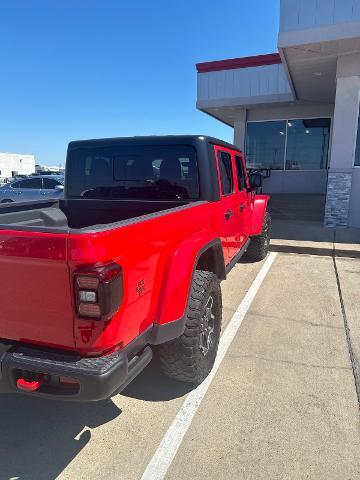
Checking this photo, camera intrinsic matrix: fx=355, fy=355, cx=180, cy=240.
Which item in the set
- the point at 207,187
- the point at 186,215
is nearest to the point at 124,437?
the point at 186,215

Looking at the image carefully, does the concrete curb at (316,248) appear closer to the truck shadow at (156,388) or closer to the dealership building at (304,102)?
the dealership building at (304,102)

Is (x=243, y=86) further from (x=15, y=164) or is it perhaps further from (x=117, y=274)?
A: (x=15, y=164)

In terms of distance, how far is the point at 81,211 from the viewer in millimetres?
3561

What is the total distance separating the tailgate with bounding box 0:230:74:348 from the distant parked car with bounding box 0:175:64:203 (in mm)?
11774

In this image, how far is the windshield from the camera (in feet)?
11.5

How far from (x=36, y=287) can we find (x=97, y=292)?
1.17 feet

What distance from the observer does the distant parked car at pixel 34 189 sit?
13164mm

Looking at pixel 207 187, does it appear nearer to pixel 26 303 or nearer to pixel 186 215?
pixel 186 215

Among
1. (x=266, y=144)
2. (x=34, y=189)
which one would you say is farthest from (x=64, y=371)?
(x=266, y=144)

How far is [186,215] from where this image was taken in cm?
269

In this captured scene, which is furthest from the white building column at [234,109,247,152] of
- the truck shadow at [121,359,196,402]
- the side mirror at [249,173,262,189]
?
the truck shadow at [121,359,196,402]

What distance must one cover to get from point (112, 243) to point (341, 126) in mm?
8394

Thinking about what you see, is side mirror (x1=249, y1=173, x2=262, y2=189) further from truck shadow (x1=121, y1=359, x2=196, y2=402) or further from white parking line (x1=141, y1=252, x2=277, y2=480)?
truck shadow (x1=121, y1=359, x2=196, y2=402)

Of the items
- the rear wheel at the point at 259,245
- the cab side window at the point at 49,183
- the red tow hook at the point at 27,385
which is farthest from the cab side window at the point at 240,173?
the cab side window at the point at 49,183
